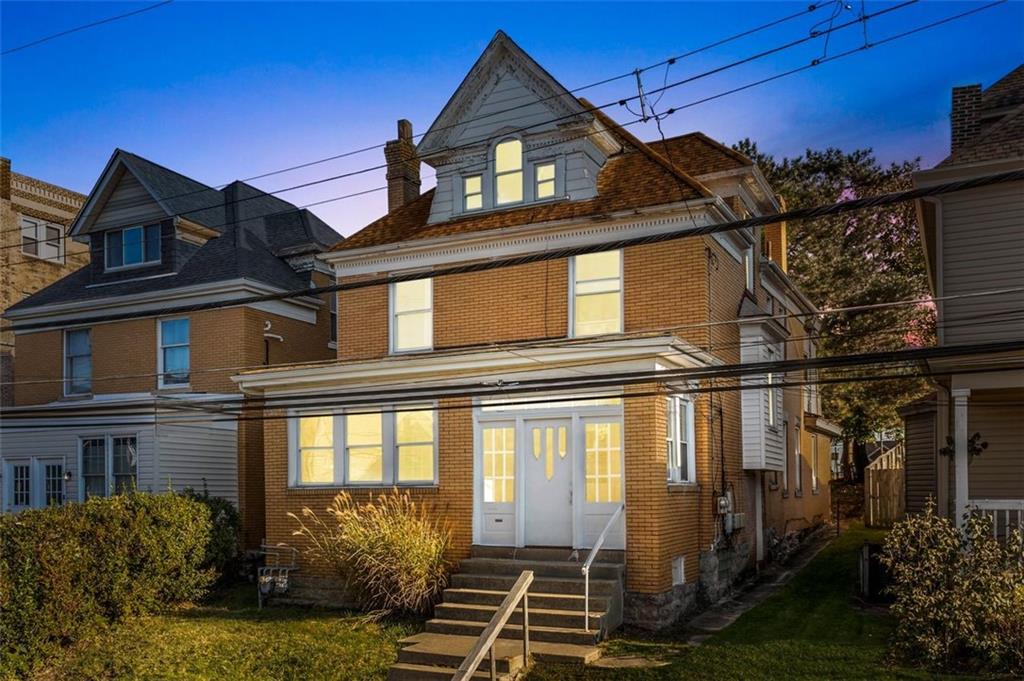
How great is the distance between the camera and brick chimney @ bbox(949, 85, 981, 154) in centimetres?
1836

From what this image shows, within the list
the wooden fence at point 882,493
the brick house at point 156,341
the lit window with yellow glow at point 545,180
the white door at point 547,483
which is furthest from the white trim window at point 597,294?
the wooden fence at point 882,493

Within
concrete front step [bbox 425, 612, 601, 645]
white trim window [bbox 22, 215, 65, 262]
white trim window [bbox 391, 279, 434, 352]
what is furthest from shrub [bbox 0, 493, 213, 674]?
white trim window [bbox 22, 215, 65, 262]

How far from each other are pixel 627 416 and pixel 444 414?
3.58 metres

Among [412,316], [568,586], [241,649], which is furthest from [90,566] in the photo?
[568,586]

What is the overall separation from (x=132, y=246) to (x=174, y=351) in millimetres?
3871

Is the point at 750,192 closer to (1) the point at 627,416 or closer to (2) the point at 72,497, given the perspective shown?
(1) the point at 627,416

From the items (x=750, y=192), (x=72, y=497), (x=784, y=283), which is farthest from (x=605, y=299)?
(x=72, y=497)

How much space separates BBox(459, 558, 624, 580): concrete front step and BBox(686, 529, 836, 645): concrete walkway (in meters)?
1.54

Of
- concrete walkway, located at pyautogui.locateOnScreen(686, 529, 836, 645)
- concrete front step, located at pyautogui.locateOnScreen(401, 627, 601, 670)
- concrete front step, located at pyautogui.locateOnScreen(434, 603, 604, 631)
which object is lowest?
concrete walkway, located at pyautogui.locateOnScreen(686, 529, 836, 645)

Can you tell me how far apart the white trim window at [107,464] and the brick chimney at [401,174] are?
28.9ft

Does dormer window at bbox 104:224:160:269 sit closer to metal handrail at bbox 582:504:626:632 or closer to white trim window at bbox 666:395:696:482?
white trim window at bbox 666:395:696:482

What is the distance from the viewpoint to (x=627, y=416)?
15258 mm

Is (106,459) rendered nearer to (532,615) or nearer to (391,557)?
(391,557)

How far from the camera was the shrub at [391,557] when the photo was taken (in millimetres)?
15266
